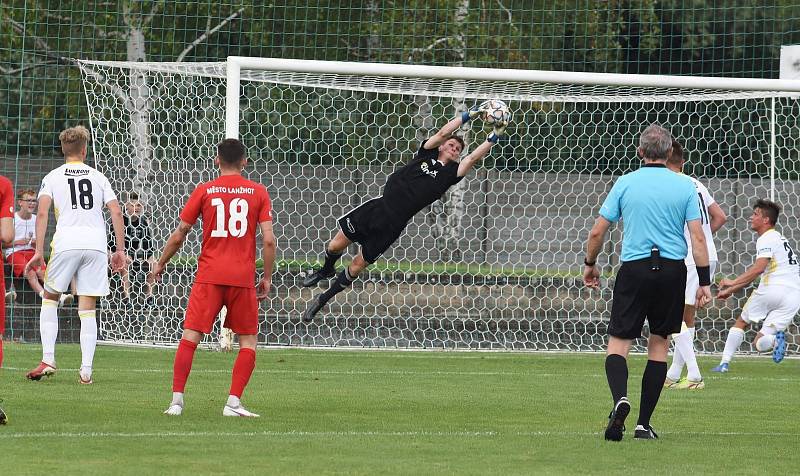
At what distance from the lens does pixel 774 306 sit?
15.8 meters

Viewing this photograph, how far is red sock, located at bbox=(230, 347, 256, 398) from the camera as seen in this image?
9383mm

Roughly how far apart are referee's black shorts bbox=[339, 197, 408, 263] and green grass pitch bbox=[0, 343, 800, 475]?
130 cm

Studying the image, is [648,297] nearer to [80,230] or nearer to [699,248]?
[699,248]

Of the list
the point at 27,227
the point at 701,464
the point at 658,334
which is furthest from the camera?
the point at 27,227

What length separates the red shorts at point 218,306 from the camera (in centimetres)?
925

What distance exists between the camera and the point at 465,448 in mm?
8227

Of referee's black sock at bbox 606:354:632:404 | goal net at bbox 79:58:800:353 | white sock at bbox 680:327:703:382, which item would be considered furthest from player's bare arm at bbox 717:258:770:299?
referee's black sock at bbox 606:354:632:404

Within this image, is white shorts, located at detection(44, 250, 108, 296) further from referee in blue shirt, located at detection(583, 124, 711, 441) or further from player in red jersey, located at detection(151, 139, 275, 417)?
referee in blue shirt, located at detection(583, 124, 711, 441)

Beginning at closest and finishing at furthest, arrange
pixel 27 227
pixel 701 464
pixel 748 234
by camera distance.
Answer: pixel 701 464 < pixel 27 227 < pixel 748 234

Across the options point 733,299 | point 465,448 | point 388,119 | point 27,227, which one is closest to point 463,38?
point 388,119

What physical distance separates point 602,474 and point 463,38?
60.9ft

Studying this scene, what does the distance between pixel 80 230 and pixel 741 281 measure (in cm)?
696

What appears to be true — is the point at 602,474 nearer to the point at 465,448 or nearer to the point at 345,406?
the point at 465,448

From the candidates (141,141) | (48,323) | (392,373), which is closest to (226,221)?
(48,323)
